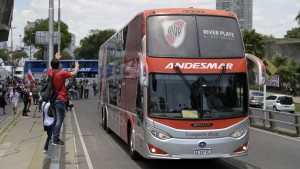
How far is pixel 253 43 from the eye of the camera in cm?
5522

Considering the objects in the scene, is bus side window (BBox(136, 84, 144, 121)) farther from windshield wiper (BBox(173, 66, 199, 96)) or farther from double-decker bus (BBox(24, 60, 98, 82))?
double-decker bus (BBox(24, 60, 98, 82))

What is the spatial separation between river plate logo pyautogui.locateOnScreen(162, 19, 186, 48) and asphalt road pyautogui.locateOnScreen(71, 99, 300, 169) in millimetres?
2780

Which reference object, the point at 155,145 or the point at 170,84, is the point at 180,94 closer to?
the point at 170,84

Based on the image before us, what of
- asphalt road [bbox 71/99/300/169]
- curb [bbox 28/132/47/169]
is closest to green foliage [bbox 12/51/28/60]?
asphalt road [bbox 71/99/300/169]

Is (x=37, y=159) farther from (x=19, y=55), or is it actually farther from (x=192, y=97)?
(x=19, y=55)

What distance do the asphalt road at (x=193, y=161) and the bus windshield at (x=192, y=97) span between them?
1619mm

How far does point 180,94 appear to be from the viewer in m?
9.37

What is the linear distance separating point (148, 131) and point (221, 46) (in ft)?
7.84

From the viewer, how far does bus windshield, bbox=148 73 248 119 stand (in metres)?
9.28

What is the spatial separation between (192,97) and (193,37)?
4.40 ft

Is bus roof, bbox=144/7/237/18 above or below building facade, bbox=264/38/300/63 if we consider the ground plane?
below

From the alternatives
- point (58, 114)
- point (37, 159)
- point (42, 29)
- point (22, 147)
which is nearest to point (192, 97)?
point (58, 114)

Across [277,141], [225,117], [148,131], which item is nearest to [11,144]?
[148,131]

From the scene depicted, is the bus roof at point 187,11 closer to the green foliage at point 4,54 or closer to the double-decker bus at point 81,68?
the double-decker bus at point 81,68
